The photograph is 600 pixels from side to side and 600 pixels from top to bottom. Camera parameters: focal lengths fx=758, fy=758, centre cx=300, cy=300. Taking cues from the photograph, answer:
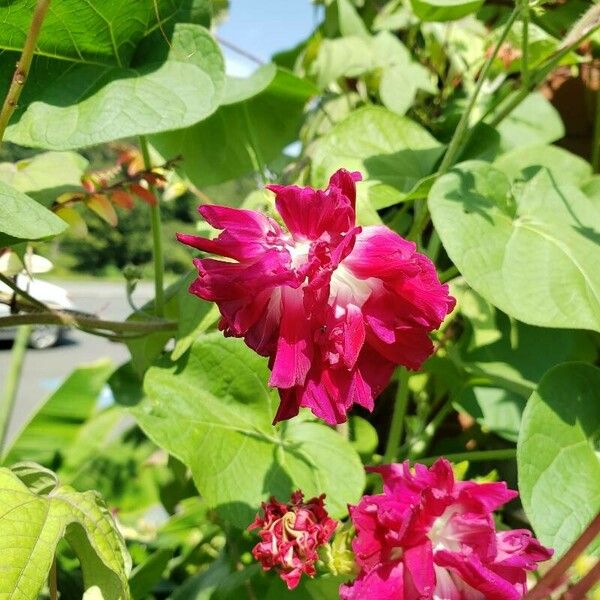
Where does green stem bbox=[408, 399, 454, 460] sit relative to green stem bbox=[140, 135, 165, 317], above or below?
below

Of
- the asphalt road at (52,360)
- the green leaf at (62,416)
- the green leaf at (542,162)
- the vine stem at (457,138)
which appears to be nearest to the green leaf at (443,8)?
the vine stem at (457,138)

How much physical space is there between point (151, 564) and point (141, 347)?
0.75 ft

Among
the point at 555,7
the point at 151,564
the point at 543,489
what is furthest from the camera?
the point at 555,7

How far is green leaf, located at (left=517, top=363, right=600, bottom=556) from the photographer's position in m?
0.52

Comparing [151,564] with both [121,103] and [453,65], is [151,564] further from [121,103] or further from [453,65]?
[453,65]

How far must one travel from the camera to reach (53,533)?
0.45 m

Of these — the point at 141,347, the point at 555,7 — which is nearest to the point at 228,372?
the point at 141,347

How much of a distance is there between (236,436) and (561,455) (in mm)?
272

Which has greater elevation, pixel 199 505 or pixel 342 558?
pixel 342 558

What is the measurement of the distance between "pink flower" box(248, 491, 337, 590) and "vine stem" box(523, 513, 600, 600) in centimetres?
24

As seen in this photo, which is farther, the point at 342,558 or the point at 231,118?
the point at 231,118

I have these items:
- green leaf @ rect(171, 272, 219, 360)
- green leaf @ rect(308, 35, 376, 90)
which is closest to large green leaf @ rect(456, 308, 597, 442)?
green leaf @ rect(171, 272, 219, 360)

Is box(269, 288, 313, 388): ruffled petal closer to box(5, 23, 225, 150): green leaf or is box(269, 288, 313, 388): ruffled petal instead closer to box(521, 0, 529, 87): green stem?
box(5, 23, 225, 150): green leaf

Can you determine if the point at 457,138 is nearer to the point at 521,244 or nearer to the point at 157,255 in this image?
the point at 521,244
